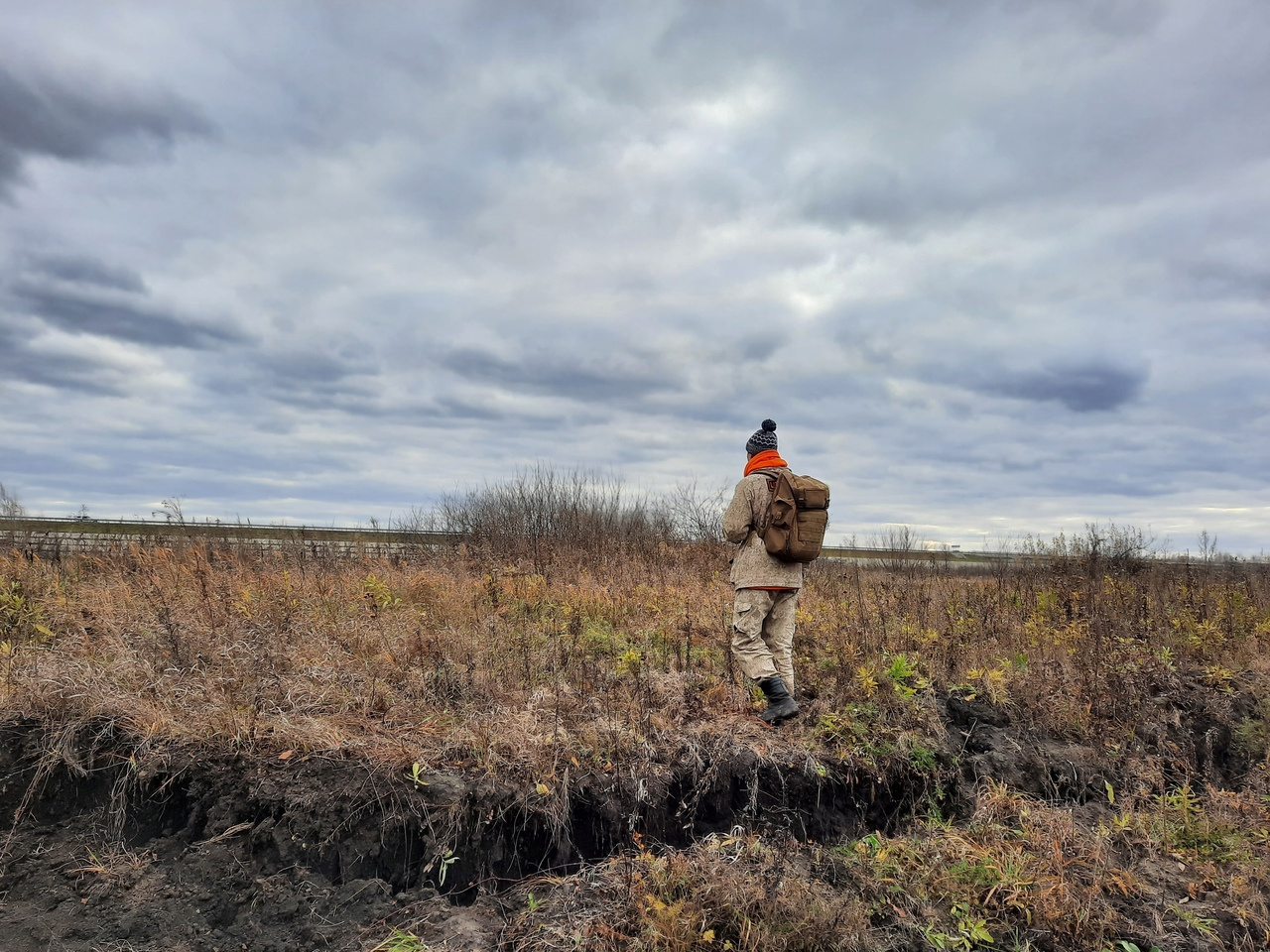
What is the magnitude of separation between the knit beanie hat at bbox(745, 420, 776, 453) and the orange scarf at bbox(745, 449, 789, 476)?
2.9 inches

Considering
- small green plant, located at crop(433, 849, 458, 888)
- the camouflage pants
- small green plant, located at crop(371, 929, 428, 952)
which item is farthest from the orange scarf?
small green plant, located at crop(371, 929, 428, 952)

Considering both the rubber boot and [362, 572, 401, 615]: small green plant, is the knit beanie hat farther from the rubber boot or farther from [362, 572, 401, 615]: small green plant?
[362, 572, 401, 615]: small green plant

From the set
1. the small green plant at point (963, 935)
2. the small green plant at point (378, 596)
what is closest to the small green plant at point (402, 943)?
the small green plant at point (963, 935)

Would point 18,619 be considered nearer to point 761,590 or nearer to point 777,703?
point 761,590

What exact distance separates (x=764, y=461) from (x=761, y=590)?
116 cm

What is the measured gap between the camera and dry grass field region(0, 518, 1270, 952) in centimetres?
432

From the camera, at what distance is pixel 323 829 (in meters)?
4.82

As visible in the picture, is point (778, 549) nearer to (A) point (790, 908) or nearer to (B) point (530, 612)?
(A) point (790, 908)

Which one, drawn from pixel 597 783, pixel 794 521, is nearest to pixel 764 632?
pixel 794 521

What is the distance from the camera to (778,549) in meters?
6.09

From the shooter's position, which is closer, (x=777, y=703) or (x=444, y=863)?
(x=444, y=863)

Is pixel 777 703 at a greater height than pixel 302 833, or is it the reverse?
pixel 777 703

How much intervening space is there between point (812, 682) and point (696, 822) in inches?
89.4

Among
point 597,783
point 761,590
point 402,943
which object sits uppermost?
point 761,590
